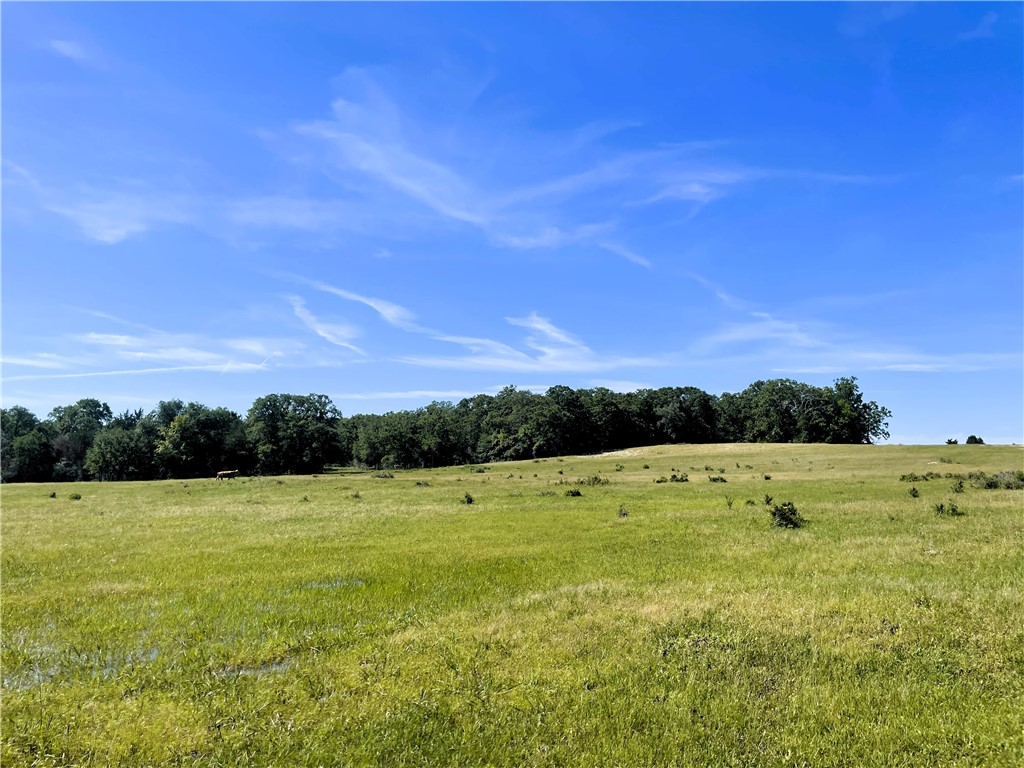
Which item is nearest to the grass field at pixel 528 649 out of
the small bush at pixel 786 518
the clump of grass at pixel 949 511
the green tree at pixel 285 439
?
the small bush at pixel 786 518

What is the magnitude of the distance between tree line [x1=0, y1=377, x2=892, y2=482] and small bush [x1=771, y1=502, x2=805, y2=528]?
112437 mm

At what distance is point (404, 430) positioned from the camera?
13550 centimetres

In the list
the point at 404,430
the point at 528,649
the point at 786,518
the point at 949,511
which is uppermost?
the point at 404,430

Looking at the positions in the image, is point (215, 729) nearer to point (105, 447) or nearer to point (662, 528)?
point (662, 528)

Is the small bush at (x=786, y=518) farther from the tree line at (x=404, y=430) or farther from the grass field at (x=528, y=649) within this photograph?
the tree line at (x=404, y=430)

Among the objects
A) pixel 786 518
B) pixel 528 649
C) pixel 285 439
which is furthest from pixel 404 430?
pixel 528 649

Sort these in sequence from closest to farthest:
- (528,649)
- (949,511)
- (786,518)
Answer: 1. (528,649)
2. (786,518)
3. (949,511)

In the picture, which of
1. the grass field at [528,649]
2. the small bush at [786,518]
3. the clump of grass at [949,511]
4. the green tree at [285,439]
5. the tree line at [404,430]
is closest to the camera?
the grass field at [528,649]

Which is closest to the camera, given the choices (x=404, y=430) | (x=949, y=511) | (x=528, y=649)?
(x=528, y=649)

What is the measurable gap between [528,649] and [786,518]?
18740 mm

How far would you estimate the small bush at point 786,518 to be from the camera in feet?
81.1

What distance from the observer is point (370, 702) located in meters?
8.64

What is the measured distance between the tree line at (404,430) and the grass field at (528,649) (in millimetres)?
107594

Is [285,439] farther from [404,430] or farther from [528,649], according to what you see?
[528,649]
